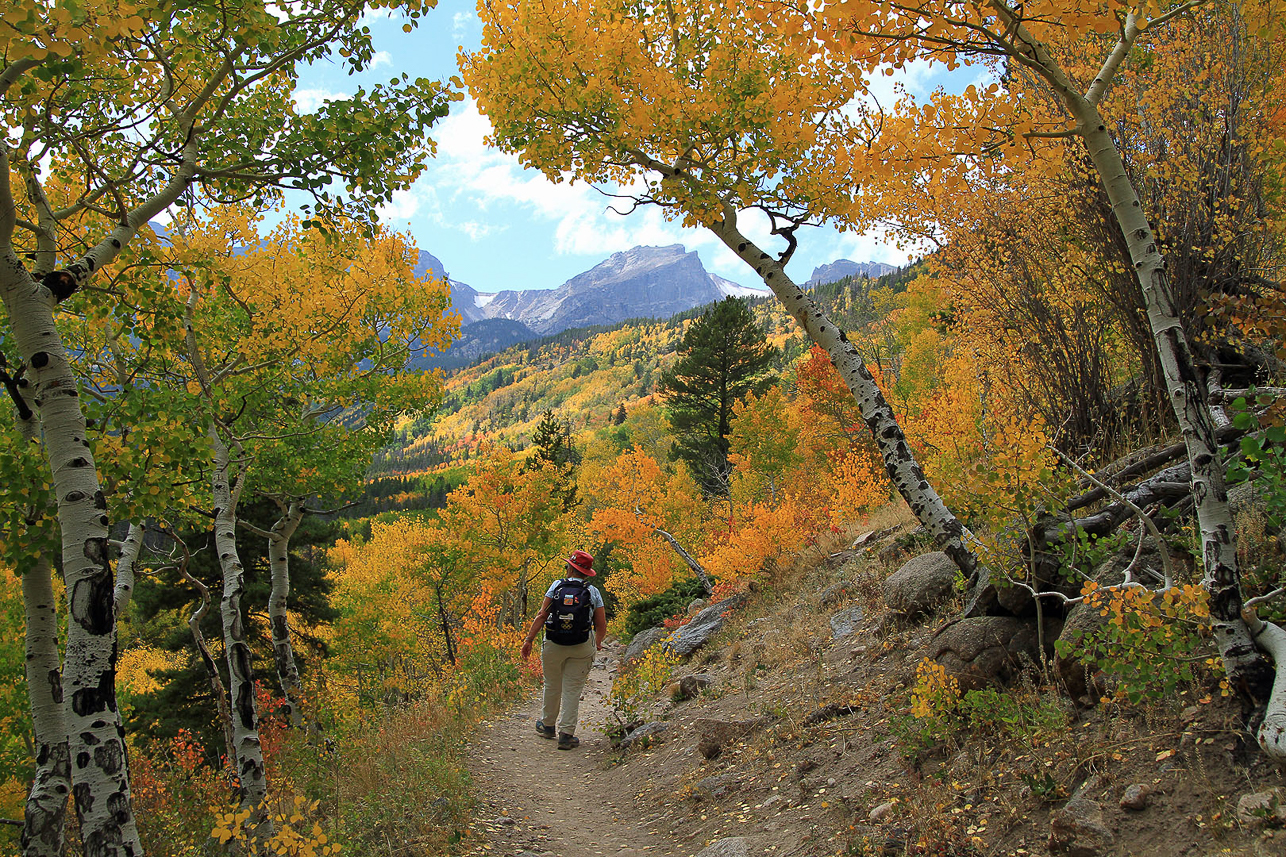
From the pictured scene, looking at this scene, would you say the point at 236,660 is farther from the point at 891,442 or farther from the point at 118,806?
the point at 891,442

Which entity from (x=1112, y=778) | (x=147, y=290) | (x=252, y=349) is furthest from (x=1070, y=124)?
(x=252, y=349)

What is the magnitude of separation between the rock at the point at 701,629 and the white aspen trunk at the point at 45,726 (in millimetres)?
9463

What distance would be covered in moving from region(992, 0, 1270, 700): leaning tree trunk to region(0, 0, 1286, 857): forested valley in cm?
2

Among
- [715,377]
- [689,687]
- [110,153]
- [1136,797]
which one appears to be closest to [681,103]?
[110,153]

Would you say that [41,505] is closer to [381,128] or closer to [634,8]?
[381,128]

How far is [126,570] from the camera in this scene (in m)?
5.42

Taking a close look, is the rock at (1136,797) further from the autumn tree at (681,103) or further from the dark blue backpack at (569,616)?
the dark blue backpack at (569,616)

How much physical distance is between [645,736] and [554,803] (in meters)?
1.51

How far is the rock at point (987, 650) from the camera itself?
4.20 metres

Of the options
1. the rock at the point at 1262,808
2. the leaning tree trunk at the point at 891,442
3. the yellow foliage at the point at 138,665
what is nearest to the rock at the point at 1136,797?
the rock at the point at 1262,808

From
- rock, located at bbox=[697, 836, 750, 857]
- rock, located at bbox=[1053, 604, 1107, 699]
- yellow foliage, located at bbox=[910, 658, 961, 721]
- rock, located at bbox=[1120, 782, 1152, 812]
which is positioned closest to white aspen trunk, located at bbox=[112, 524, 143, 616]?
rock, located at bbox=[697, 836, 750, 857]

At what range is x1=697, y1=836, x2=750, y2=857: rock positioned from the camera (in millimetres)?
3990

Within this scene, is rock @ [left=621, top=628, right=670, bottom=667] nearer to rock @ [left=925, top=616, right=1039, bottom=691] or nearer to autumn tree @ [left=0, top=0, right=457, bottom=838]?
rock @ [left=925, top=616, right=1039, bottom=691]

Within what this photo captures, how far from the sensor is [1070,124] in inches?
240
